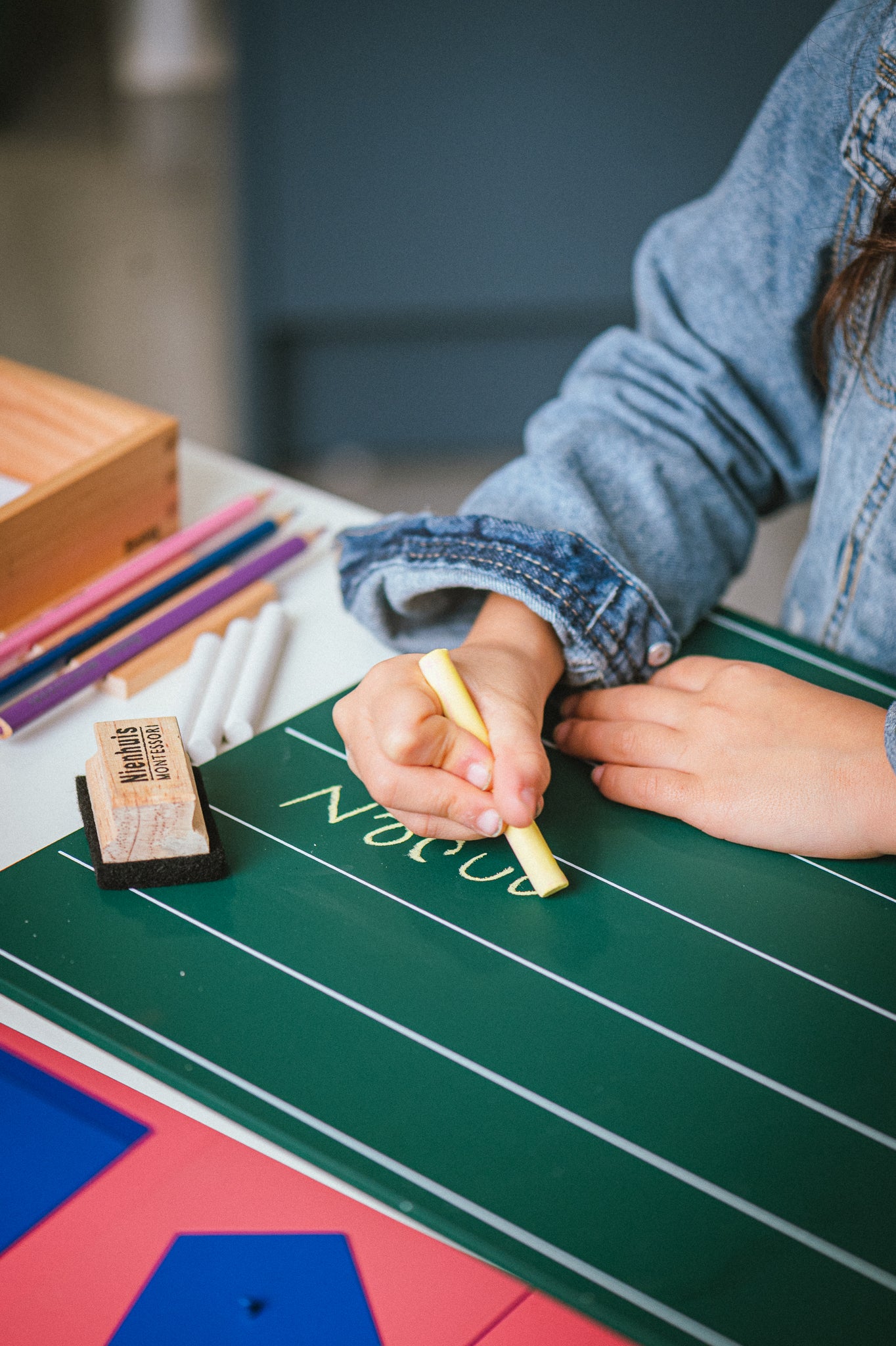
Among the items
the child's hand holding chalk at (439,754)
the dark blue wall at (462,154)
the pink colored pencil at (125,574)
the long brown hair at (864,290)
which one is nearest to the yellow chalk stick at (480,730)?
the child's hand holding chalk at (439,754)

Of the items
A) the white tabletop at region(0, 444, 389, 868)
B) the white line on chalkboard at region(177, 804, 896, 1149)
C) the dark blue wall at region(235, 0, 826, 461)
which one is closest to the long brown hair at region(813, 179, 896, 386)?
the white tabletop at region(0, 444, 389, 868)

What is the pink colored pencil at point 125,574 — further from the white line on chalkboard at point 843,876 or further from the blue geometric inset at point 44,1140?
the white line on chalkboard at point 843,876

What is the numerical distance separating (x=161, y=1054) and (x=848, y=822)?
0.30 m

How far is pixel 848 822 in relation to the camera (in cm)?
53

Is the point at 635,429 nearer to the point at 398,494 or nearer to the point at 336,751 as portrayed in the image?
the point at 336,751

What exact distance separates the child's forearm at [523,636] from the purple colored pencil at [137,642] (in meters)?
0.14

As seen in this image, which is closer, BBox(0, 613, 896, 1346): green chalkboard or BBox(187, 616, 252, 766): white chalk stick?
BBox(0, 613, 896, 1346): green chalkboard

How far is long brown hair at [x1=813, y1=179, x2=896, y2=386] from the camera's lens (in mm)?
640

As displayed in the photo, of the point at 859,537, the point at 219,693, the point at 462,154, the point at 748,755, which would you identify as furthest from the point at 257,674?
the point at 462,154

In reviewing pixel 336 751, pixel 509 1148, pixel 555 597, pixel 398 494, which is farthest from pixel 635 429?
pixel 398 494

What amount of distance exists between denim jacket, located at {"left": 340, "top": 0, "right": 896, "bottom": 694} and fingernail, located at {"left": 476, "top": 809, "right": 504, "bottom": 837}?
0.14 meters

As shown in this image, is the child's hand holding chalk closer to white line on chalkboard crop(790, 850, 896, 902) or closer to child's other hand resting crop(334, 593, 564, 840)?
child's other hand resting crop(334, 593, 564, 840)

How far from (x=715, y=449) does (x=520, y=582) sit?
202 mm

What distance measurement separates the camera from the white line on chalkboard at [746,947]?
466mm
